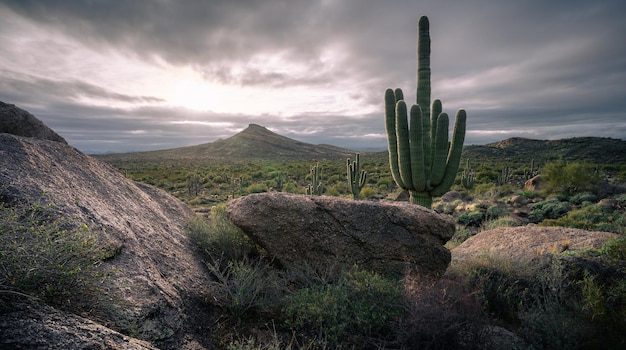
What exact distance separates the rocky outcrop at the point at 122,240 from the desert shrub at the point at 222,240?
0.91 ft

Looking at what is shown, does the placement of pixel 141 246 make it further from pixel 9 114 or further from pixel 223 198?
pixel 223 198

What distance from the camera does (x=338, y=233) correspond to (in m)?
5.48

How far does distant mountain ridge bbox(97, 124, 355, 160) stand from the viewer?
345 ft

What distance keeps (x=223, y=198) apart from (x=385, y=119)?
1611cm

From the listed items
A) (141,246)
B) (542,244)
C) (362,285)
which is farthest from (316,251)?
(542,244)

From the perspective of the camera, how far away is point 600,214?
42.9ft

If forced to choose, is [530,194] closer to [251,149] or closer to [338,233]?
[338,233]

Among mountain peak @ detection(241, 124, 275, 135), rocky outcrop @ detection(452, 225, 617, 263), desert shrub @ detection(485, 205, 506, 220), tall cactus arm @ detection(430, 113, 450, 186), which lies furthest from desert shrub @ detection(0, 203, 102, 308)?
mountain peak @ detection(241, 124, 275, 135)

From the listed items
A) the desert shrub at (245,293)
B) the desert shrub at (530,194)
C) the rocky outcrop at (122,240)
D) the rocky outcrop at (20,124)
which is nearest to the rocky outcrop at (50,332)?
the rocky outcrop at (122,240)

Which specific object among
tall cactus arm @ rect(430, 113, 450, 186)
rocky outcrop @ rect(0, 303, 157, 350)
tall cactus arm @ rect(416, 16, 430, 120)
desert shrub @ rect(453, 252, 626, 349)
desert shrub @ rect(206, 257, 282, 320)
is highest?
tall cactus arm @ rect(416, 16, 430, 120)

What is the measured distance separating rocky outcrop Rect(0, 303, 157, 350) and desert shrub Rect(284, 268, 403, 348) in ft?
6.69

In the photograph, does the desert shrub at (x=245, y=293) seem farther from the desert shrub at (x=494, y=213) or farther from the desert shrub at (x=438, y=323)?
the desert shrub at (x=494, y=213)

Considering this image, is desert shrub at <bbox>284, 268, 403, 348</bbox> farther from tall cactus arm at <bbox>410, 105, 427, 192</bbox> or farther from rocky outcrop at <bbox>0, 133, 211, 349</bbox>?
tall cactus arm at <bbox>410, 105, 427, 192</bbox>

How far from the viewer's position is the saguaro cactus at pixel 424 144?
32.6 feet
